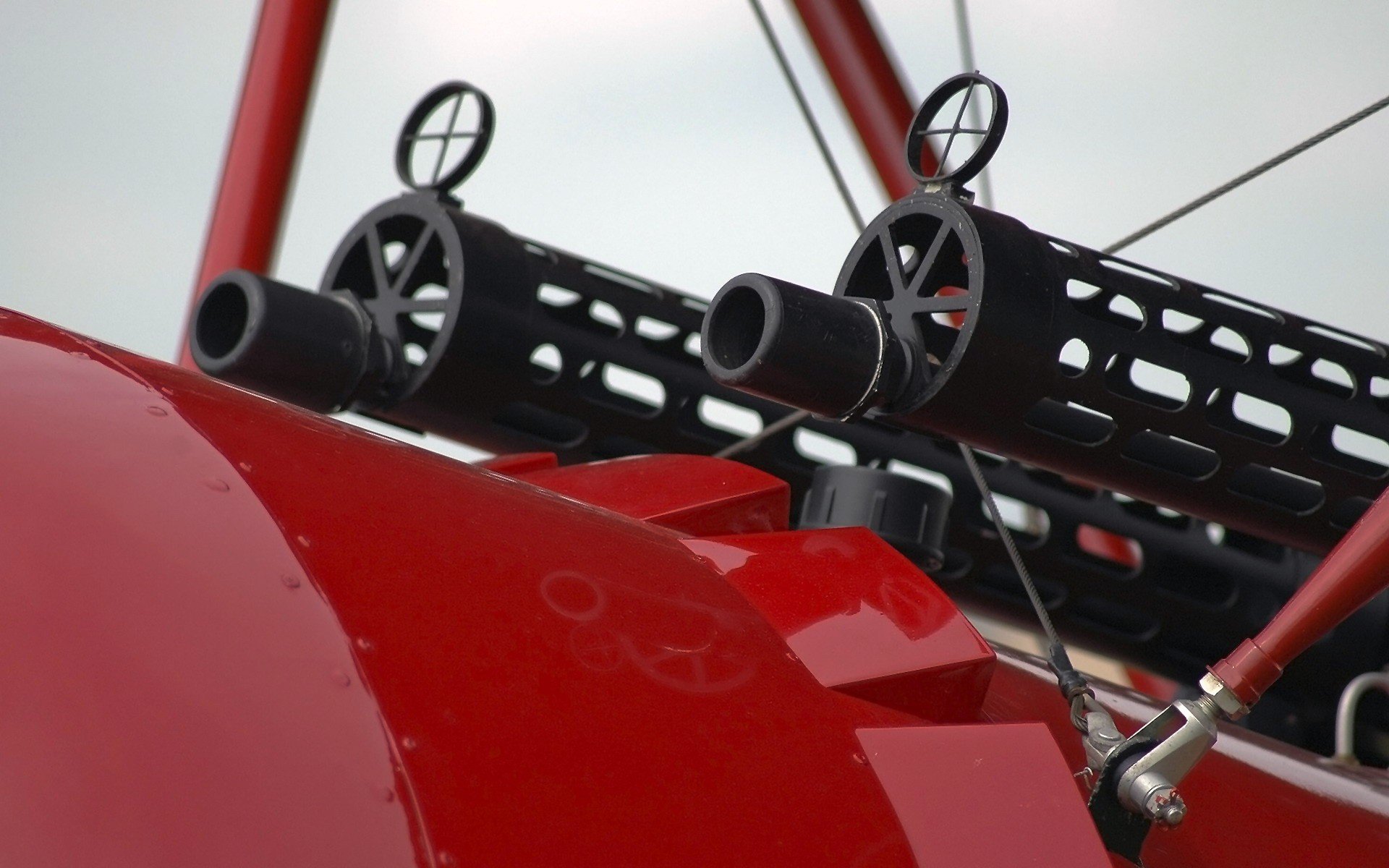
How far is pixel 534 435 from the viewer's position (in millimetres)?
1384

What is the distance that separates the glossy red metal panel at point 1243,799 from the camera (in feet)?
2.92

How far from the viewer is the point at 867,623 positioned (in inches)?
32.3

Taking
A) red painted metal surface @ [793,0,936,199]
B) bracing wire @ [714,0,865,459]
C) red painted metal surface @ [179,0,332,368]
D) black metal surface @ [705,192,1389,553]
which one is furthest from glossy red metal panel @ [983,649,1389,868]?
red painted metal surface @ [179,0,332,368]

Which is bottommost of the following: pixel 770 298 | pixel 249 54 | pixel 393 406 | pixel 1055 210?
pixel 393 406

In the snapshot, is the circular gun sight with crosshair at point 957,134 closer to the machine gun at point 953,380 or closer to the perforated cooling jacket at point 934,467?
the machine gun at point 953,380

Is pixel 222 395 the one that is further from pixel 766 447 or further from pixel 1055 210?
pixel 1055 210

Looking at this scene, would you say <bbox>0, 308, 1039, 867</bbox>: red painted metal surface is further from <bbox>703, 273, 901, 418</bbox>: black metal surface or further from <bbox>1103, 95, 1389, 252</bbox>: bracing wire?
<bbox>1103, 95, 1389, 252</bbox>: bracing wire

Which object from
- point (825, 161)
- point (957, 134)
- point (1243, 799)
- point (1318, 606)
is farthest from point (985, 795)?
point (825, 161)

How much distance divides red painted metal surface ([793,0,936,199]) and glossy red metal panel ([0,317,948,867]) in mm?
1371

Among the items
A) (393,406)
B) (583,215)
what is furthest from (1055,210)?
(393,406)

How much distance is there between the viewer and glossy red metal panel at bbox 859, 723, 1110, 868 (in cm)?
71

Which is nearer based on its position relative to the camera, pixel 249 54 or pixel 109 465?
pixel 109 465

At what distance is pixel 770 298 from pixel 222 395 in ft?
1.02

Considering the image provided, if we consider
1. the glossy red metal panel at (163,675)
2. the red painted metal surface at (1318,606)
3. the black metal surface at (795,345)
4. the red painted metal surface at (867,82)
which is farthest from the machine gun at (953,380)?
the red painted metal surface at (867,82)
